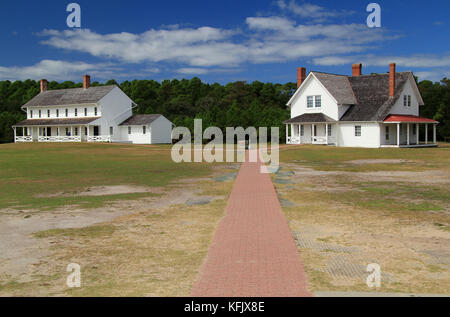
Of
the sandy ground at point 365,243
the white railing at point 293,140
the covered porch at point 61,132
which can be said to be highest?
the covered porch at point 61,132

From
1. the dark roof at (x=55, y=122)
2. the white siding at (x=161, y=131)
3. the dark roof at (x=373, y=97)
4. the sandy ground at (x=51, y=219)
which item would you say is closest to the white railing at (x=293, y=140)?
the dark roof at (x=373, y=97)

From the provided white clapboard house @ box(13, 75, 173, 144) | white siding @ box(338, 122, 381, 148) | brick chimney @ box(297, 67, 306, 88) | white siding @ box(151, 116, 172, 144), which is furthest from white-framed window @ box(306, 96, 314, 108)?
white siding @ box(151, 116, 172, 144)

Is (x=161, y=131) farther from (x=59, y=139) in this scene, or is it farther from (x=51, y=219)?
(x=51, y=219)

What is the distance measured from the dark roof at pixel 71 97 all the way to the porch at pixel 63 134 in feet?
12.5

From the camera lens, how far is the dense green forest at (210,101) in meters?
60.4

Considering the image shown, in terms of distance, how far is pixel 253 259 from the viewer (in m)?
7.33

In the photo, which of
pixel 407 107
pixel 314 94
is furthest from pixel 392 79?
pixel 314 94

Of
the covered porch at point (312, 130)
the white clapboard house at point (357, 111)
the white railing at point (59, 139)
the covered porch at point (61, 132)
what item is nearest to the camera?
the white clapboard house at point (357, 111)

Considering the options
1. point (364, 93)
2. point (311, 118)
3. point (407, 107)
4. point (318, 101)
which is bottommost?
point (311, 118)

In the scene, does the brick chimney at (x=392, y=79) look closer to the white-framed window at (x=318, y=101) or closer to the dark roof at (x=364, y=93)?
the dark roof at (x=364, y=93)

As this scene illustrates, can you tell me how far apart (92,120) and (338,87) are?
34.8 m

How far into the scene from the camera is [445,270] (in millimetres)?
6828

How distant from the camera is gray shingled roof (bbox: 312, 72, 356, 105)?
49859 mm

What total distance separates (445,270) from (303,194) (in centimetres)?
823
